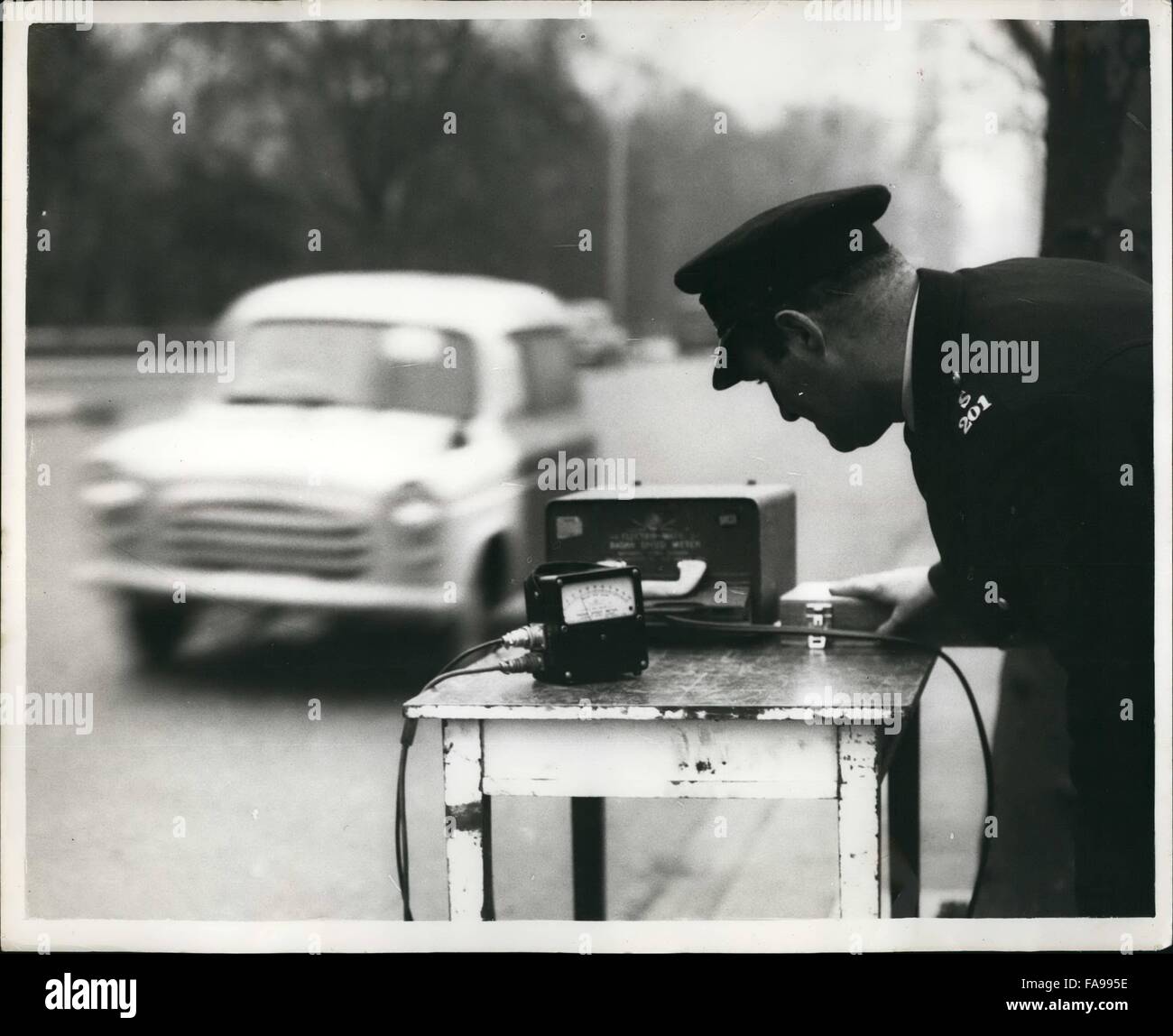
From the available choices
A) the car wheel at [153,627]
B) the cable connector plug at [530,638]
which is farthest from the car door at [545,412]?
the cable connector plug at [530,638]

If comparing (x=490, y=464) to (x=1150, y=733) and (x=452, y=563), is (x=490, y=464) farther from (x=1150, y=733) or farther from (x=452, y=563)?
(x=1150, y=733)

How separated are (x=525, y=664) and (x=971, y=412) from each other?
2.56 feet

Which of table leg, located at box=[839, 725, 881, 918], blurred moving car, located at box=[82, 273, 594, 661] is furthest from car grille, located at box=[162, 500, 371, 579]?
table leg, located at box=[839, 725, 881, 918]

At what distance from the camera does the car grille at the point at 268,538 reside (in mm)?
4359

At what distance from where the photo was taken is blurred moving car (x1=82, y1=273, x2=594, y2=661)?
4.37 metres

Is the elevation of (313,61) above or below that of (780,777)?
above

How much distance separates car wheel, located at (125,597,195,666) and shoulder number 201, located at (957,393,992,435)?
3622 millimetres

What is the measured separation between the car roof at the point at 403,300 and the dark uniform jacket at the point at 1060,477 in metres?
2.68

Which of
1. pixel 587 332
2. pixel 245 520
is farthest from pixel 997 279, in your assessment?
pixel 587 332

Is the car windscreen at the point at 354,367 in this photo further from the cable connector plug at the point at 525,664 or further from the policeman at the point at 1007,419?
the cable connector plug at the point at 525,664

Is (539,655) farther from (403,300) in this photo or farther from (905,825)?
(403,300)

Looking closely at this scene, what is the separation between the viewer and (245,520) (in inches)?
172

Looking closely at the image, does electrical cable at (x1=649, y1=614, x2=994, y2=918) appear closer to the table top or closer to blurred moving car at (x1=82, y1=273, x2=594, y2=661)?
the table top
